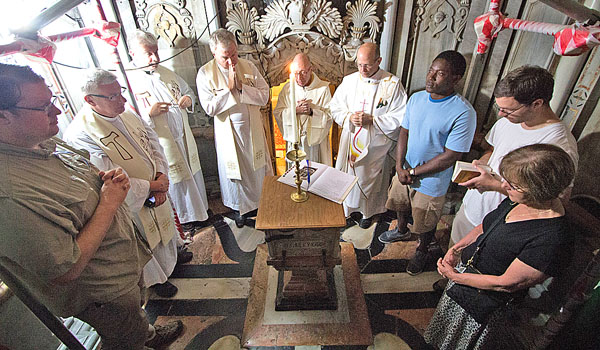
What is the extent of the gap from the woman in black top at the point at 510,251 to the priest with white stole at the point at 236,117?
243 centimetres

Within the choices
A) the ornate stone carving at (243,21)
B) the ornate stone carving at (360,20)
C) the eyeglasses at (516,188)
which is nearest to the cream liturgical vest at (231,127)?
the ornate stone carving at (243,21)

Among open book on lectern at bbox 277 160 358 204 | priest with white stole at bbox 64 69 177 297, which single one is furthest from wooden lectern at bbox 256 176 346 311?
priest with white stole at bbox 64 69 177 297

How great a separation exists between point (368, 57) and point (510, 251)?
2.13m

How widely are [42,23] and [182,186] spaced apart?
1998 mm

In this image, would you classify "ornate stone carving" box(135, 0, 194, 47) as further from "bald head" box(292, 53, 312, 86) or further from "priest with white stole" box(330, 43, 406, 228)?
"priest with white stole" box(330, 43, 406, 228)

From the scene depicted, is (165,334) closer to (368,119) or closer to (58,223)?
(58,223)

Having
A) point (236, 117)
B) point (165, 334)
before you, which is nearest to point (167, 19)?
point (236, 117)

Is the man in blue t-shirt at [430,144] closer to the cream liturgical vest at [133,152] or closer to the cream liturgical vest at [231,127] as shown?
the cream liturgical vest at [231,127]

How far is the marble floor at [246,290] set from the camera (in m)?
2.53

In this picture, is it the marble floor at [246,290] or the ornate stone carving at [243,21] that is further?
the ornate stone carving at [243,21]

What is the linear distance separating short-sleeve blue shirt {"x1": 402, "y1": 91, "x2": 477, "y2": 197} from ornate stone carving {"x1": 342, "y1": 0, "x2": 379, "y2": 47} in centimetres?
114

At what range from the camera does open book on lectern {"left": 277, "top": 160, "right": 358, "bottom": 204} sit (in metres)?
2.05

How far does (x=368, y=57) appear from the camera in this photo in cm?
294

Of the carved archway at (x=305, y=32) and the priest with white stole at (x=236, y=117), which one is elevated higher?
the carved archway at (x=305, y=32)
